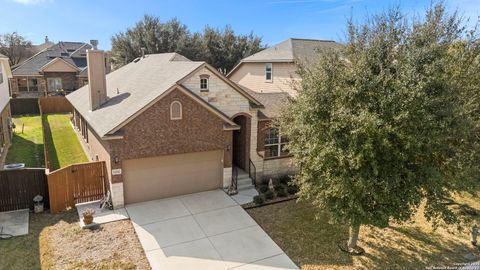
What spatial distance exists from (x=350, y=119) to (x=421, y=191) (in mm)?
3484

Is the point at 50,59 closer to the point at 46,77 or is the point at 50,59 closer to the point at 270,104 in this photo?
the point at 46,77

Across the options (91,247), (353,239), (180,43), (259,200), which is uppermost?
(180,43)

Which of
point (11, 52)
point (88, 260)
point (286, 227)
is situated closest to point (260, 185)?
point (286, 227)

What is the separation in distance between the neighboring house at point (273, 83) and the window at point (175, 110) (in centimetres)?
417

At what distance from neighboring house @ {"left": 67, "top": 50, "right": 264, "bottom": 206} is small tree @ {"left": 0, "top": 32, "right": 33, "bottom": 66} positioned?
61832mm

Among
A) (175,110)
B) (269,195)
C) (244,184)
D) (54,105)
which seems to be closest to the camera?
(175,110)

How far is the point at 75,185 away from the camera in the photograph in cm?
1310

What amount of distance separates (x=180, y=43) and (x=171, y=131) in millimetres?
34188

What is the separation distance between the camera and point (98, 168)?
13445 mm

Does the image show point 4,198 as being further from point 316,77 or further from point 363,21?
point 363,21

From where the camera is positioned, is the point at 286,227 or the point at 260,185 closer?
the point at 286,227

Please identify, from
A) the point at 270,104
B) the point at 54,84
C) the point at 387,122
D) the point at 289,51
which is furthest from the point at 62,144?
the point at 54,84

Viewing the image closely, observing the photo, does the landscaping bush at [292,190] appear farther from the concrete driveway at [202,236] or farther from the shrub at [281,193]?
the concrete driveway at [202,236]

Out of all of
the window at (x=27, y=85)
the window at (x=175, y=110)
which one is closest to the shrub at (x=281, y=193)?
the window at (x=175, y=110)
